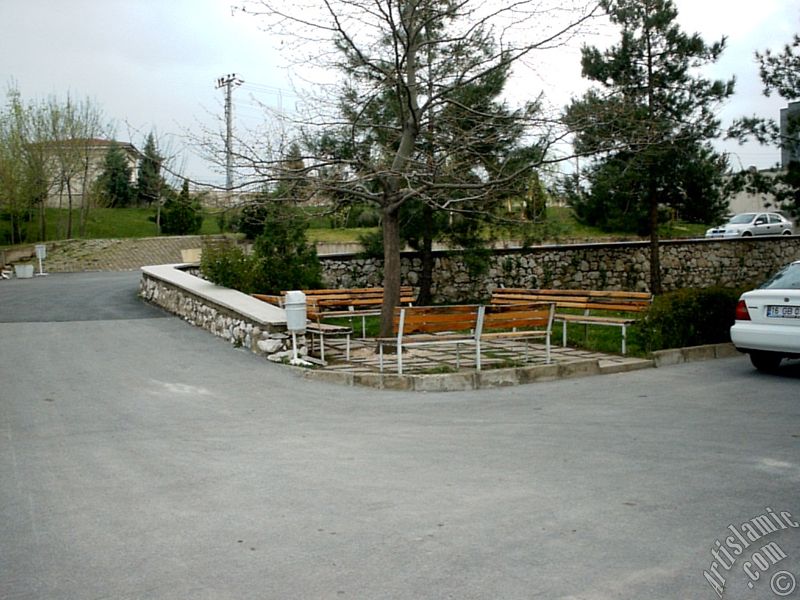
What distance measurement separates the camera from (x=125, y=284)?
20.8m

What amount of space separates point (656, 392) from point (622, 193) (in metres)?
12.8

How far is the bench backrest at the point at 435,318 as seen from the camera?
10.5 meters

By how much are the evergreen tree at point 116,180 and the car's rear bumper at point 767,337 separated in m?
31.0

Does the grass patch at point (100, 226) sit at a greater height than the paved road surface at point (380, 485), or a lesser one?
greater

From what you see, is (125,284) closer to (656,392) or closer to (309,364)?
(309,364)

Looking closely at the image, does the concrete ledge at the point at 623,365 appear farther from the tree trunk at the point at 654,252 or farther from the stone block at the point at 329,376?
the tree trunk at the point at 654,252

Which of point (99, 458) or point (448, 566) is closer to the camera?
point (448, 566)

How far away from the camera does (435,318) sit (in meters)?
10.6

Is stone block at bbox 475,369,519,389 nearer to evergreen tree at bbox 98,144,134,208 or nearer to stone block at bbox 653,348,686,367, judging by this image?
stone block at bbox 653,348,686,367

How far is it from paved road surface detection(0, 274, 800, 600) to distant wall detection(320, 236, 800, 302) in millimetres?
8898

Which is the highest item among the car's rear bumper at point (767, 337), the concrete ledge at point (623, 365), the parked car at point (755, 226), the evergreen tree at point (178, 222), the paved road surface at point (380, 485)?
the evergreen tree at point (178, 222)

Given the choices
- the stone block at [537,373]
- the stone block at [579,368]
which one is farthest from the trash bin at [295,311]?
the stone block at [579,368]

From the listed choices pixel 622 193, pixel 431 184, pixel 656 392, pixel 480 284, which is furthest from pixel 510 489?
pixel 622 193

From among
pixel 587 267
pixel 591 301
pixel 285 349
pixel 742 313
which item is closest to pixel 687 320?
pixel 591 301
